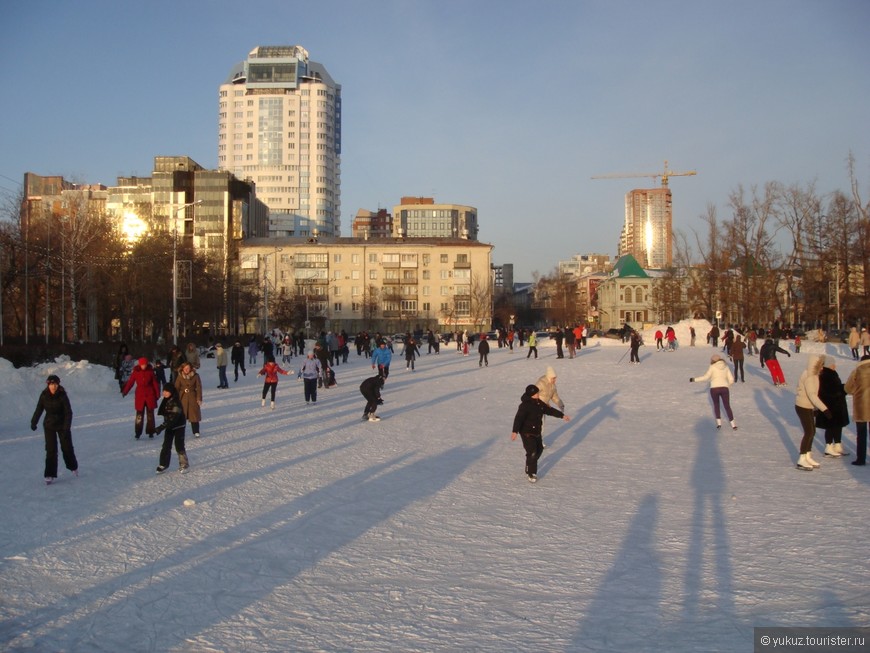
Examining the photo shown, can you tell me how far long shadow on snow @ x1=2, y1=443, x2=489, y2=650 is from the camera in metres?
5.20

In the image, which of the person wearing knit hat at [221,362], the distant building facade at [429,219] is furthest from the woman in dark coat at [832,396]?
the distant building facade at [429,219]

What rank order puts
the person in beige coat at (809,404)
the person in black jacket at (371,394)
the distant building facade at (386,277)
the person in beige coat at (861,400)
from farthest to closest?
the distant building facade at (386,277), the person in black jacket at (371,394), the person in beige coat at (809,404), the person in beige coat at (861,400)

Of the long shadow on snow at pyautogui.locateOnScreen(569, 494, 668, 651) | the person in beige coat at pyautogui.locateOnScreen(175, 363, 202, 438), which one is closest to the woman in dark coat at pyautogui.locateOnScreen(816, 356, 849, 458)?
the long shadow on snow at pyautogui.locateOnScreen(569, 494, 668, 651)

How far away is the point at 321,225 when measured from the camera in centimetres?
15375

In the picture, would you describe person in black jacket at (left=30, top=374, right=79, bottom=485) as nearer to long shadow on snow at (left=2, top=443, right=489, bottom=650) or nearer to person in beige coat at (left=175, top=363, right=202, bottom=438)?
person in beige coat at (left=175, top=363, right=202, bottom=438)

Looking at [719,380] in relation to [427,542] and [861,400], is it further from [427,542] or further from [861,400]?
[427,542]

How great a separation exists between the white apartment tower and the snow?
14075 cm

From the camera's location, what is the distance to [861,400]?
10.3 m

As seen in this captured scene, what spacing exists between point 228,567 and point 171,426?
14.0 ft

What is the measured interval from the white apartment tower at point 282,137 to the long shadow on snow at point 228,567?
5637 inches

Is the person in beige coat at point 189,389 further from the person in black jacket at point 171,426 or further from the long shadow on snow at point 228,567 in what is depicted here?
the long shadow on snow at point 228,567

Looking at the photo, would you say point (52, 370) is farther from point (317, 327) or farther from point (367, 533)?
point (317, 327)

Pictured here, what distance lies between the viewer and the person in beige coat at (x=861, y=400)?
1033cm

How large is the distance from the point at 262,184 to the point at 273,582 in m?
152
